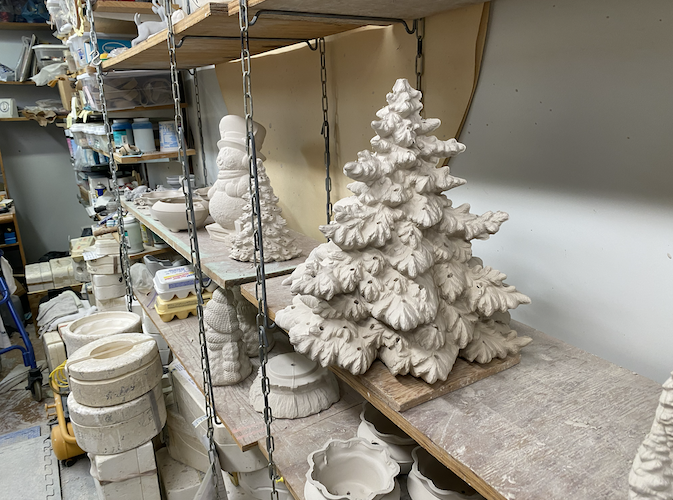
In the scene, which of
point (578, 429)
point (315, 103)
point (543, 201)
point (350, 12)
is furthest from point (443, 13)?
point (578, 429)

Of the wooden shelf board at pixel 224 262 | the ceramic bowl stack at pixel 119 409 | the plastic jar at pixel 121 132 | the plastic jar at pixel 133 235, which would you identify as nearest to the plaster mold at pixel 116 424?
the ceramic bowl stack at pixel 119 409

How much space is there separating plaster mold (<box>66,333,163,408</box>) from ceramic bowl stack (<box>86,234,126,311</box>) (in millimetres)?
1054

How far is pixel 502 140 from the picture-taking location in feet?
3.22

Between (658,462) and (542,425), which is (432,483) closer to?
(542,425)

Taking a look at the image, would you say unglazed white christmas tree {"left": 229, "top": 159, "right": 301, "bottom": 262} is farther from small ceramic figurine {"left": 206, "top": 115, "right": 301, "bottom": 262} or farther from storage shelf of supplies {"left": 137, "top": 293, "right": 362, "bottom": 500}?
storage shelf of supplies {"left": 137, "top": 293, "right": 362, "bottom": 500}

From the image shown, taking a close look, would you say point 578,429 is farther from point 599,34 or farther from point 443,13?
point 443,13

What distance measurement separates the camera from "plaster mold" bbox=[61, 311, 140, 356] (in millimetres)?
1877

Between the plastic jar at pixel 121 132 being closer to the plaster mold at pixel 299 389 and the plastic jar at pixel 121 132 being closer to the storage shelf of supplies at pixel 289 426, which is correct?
the storage shelf of supplies at pixel 289 426

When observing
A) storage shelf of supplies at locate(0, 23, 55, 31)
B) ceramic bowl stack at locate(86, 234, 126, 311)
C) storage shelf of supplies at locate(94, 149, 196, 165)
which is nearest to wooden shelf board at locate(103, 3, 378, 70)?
storage shelf of supplies at locate(94, 149, 196, 165)

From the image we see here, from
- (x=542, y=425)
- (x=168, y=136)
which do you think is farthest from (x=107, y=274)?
(x=542, y=425)

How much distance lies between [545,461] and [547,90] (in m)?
0.64

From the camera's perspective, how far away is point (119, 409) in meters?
1.58

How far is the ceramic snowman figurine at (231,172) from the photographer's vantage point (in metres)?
1.47

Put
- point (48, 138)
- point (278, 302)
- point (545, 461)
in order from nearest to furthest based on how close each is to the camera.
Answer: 1. point (545, 461)
2. point (278, 302)
3. point (48, 138)
